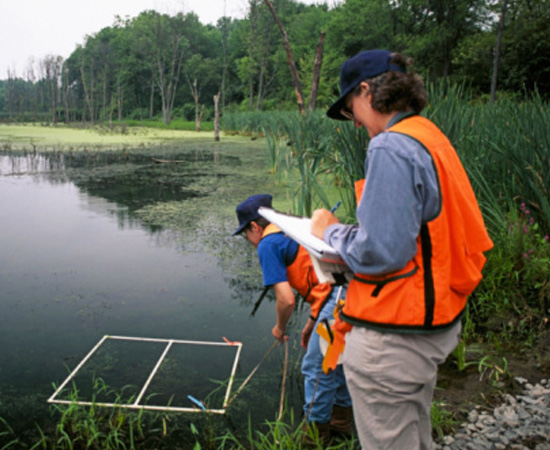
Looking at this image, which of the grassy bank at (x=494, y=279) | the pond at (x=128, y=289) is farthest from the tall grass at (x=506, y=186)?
the pond at (x=128, y=289)

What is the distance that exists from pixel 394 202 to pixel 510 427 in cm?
150

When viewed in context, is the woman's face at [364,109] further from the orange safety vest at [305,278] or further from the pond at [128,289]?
the pond at [128,289]

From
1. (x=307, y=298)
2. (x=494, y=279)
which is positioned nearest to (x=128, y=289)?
(x=307, y=298)

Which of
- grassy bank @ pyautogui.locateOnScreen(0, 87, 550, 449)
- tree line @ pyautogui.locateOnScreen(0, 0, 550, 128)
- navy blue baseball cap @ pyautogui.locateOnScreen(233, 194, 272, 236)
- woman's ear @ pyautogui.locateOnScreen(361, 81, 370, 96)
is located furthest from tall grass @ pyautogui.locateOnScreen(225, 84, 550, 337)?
tree line @ pyautogui.locateOnScreen(0, 0, 550, 128)

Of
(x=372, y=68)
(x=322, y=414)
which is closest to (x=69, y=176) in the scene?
(x=322, y=414)

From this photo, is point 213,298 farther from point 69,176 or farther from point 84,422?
point 69,176

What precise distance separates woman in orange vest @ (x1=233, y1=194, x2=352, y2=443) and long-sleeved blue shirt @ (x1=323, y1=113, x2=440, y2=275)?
84 cm

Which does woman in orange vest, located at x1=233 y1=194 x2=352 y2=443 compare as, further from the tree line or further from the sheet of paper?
the tree line

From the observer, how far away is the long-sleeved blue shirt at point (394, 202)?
1156 millimetres

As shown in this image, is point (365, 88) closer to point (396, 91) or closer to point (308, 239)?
point (396, 91)

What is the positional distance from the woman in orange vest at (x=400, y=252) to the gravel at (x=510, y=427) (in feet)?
2.98

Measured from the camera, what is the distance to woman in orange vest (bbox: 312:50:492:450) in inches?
46.0

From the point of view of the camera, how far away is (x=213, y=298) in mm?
3879

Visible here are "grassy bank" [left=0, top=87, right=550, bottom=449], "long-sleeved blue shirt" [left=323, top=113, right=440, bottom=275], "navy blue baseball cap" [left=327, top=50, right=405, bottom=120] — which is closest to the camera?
"long-sleeved blue shirt" [left=323, top=113, right=440, bottom=275]
